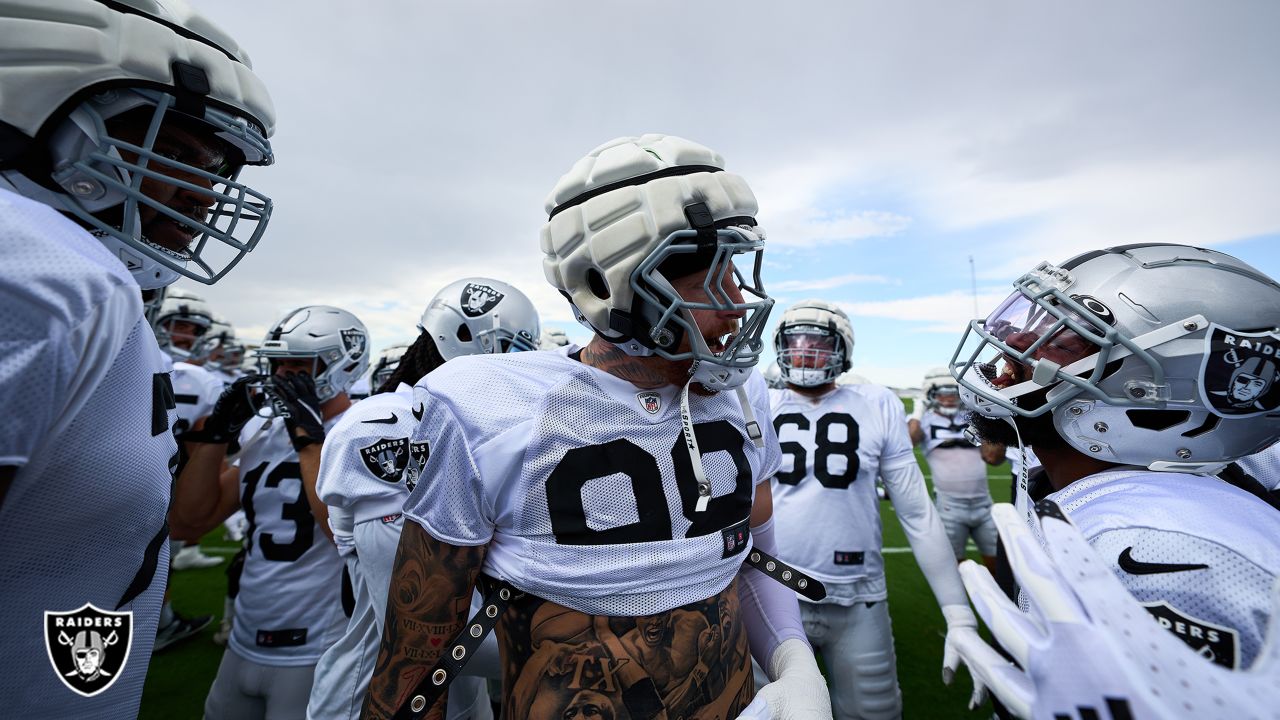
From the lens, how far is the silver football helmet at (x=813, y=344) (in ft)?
15.2

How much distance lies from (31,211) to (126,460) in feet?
1.64

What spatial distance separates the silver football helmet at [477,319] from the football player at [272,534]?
2.91ft

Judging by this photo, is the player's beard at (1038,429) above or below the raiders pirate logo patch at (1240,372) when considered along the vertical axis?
below

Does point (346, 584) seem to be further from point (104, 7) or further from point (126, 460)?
point (104, 7)

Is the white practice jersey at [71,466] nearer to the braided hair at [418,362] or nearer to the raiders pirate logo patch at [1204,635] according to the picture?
the raiders pirate logo patch at [1204,635]

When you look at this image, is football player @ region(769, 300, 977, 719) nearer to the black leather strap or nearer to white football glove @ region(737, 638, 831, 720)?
the black leather strap

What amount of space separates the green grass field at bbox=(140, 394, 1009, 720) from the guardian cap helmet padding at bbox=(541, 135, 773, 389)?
14.6 ft

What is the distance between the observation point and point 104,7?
4.55 ft

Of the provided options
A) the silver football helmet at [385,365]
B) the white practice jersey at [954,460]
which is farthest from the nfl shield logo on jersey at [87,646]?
the white practice jersey at [954,460]

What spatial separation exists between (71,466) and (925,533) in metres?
4.16

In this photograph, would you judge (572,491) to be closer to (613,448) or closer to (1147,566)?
(613,448)

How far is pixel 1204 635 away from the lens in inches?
42.6

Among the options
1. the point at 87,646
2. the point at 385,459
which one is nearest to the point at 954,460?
the point at 385,459

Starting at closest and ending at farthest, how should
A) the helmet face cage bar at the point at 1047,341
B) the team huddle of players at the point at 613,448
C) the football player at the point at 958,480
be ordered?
the team huddle of players at the point at 613,448, the helmet face cage bar at the point at 1047,341, the football player at the point at 958,480
